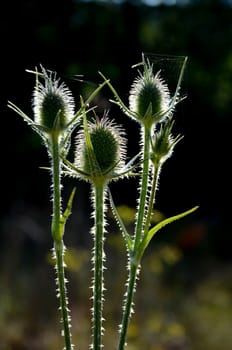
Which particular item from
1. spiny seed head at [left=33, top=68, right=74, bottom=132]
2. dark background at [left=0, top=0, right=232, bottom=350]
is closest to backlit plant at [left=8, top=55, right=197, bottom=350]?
spiny seed head at [left=33, top=68, right=74, bottom=132]

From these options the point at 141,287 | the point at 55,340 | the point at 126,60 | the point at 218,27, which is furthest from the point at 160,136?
the point at 218,27

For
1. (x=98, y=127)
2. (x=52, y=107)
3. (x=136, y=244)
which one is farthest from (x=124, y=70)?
(x=136, y=244)

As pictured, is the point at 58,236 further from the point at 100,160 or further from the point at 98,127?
the point at 98,127

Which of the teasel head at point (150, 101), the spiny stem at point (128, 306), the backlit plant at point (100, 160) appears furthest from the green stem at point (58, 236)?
the teasel head at point (150, 101)

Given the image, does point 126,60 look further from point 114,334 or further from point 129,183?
point 114,334

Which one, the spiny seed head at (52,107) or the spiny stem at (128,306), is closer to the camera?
the spiny stem at (128,306)

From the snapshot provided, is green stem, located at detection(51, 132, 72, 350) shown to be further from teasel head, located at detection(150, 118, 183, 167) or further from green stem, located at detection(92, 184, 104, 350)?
teasel head, located at detection(150, 118, 183, 167)

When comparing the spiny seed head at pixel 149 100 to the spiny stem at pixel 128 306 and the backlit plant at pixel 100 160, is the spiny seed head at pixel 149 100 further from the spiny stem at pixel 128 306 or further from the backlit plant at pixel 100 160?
the spiny stem at pixel 128 306
